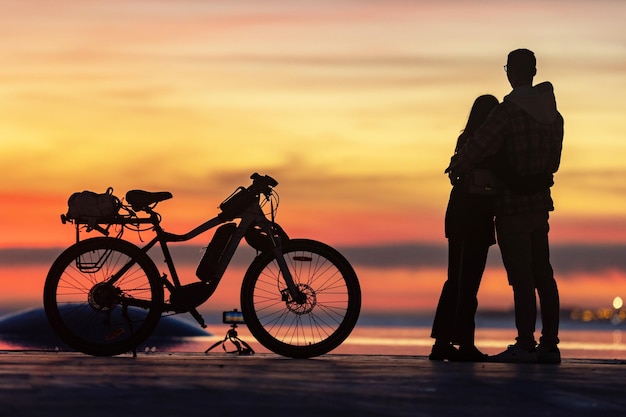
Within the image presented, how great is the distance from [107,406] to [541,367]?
12.3 ft

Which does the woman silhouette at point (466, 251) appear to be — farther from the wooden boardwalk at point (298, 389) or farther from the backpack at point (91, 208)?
the backpack at point (91, 208)

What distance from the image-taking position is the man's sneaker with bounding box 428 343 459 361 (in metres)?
9.58

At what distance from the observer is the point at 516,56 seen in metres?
9.42

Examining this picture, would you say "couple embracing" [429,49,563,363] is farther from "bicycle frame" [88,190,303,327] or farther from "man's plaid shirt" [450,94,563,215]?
"bicycle frame" [88,190,303,327]

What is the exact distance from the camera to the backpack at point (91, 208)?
9688mm

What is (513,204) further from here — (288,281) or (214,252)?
(214,252)

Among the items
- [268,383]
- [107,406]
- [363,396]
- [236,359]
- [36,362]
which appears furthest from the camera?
[236,359]

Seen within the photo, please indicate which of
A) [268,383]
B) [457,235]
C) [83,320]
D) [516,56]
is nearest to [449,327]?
[457,235]

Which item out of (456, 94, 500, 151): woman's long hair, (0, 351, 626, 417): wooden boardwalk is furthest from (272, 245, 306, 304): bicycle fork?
(456, 94, 500, 151): woman's long hair

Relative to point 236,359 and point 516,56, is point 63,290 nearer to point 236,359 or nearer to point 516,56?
point 236,359

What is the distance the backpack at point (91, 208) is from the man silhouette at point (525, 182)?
8.24 ft

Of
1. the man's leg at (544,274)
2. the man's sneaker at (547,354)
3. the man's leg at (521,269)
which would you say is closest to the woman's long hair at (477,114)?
the man's leg at (521,269)

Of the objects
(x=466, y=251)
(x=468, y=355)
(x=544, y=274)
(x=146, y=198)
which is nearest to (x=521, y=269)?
(x=544, y=274)

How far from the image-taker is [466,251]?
9617 millimetres
